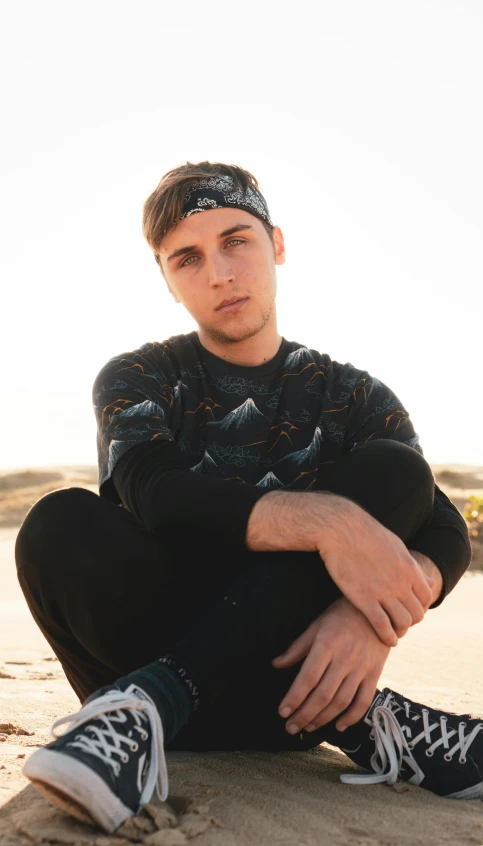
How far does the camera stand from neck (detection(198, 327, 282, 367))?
3.04m

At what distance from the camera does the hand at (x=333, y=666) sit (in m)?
1.98

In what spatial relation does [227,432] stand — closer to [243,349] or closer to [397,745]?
[243,349]

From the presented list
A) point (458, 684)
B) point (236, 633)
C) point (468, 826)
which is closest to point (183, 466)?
point (236, 633)

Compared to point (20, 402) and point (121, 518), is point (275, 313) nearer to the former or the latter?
point (121, 518)

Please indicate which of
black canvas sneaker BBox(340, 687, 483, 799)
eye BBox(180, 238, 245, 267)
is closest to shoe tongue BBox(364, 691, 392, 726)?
black canvas sneaker BBox(340, 687, 483, 799)

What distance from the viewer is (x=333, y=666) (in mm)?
1987

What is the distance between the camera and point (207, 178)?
3.24 meters

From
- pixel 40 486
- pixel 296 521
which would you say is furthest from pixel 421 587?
pixel 40 486

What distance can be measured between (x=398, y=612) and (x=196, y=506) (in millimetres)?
567

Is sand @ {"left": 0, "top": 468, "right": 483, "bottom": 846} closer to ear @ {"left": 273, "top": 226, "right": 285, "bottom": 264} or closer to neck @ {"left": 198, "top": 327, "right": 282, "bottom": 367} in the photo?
neck @ {"left": 198, "top": 327, "right": 282, "bottom": 367}

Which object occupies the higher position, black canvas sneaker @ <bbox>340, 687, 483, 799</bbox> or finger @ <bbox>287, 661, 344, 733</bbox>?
finger @ <bbox>287, 661, 344, 733</bbox>

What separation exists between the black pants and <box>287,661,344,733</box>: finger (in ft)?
0.27

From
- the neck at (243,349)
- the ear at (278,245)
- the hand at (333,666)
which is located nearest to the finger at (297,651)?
the hand at (333,666)

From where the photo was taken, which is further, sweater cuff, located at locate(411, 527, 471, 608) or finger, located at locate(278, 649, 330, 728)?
sweater cuff, located at locate(411, 527, 471, 608)
